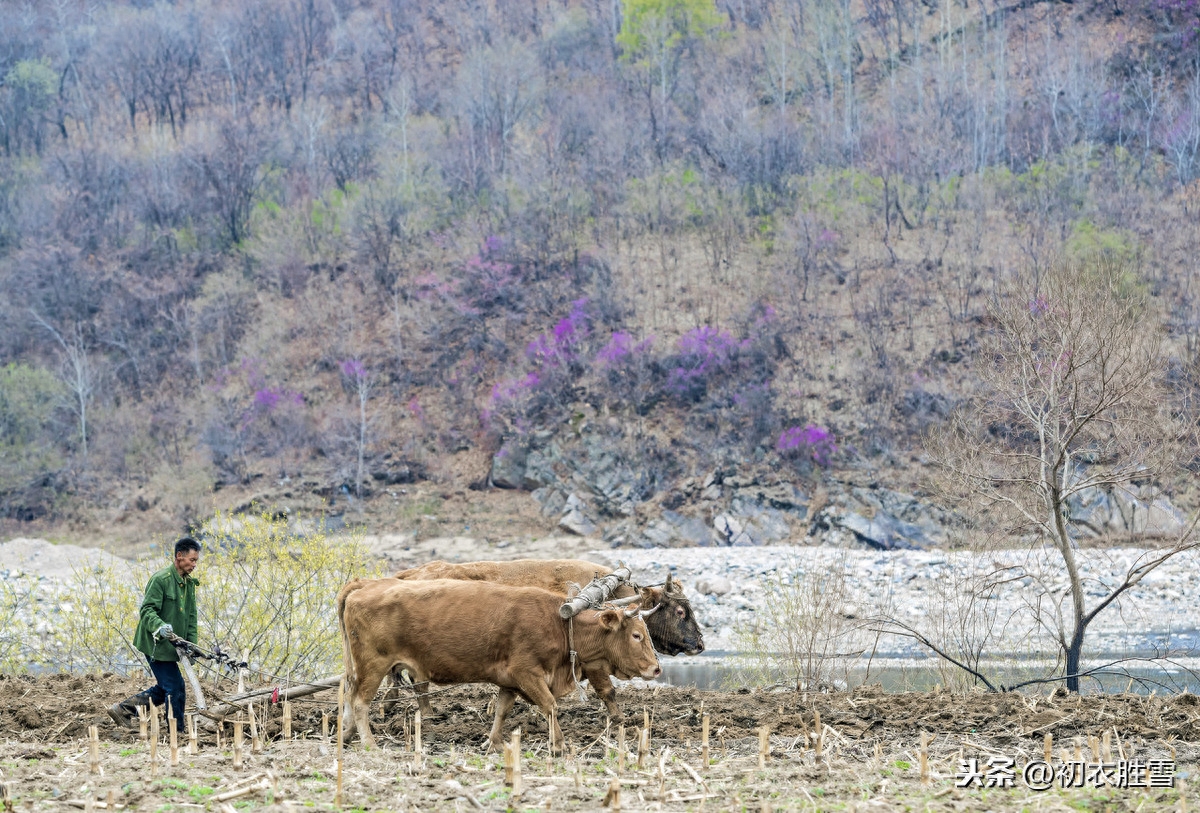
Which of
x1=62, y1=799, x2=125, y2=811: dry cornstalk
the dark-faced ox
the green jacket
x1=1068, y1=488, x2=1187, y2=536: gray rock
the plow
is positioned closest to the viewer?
x1=62, y1=799, x2=125, y2=811: dry cornstalk

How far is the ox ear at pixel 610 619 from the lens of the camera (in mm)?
11750

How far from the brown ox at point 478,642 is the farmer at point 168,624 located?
1.51 metres

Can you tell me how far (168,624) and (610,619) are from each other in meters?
4.13

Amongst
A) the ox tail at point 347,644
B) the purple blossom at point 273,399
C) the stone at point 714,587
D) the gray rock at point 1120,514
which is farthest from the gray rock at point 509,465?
the ox tail at point 347,644

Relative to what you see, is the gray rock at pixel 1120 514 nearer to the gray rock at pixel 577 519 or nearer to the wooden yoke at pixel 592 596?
the gray rock at pixel 577 519

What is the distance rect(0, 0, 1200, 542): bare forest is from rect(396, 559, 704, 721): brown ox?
20.8 metres

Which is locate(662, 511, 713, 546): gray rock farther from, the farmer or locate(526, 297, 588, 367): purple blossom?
the farmer

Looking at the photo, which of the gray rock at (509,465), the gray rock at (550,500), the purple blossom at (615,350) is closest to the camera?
the gray rock at (550,500)

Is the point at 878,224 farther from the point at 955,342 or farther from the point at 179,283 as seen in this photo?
the point at 179,283

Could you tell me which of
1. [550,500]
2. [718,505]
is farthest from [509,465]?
[718,505]

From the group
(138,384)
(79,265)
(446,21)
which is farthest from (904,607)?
(446,21)

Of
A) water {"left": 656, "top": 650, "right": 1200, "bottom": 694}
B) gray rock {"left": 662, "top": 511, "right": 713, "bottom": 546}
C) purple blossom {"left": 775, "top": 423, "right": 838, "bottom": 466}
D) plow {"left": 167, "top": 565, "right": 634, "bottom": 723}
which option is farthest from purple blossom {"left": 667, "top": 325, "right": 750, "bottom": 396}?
plow {"left": 167, "top": 565, "right": 634, "bottom": 723}

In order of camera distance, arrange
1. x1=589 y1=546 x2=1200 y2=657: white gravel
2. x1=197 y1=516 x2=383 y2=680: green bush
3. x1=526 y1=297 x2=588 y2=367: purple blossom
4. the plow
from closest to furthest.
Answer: the plow
x1=197 y1=516 x2=383 y2=680: green bush
x1=589 y1=546 x2=1200 y2=657: white gravel
x1=526 y1=297 x2=588 y2=367: purple blossom

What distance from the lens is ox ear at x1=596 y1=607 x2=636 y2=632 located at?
1175cm
